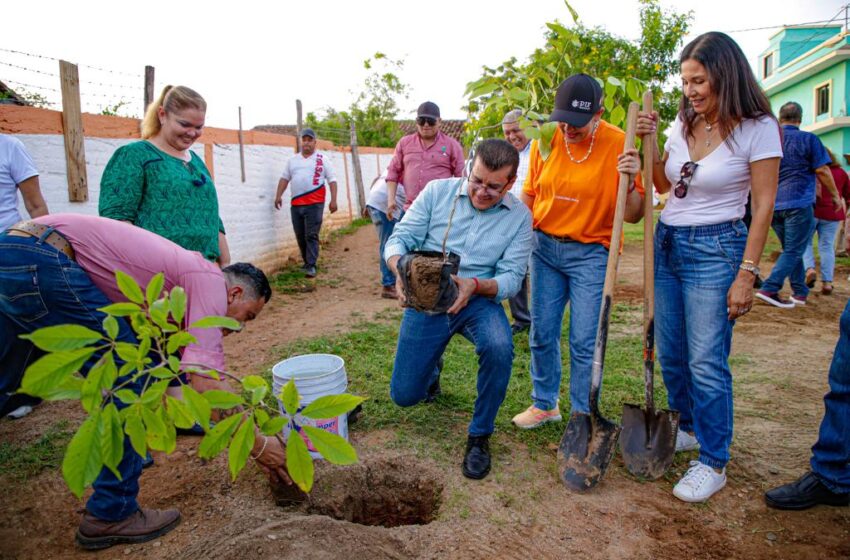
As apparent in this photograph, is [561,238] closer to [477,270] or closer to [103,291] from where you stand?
[477,270]

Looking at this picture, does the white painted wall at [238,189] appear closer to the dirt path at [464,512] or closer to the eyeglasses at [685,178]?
the dirt path at [464,512]

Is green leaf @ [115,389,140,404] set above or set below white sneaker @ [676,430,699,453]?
above

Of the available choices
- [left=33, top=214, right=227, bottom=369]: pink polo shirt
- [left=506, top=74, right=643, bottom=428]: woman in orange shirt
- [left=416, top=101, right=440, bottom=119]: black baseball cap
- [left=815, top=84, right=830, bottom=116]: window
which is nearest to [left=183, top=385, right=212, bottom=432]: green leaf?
[left=33, top=214, right=227, bottom=369]: pink polo shirt

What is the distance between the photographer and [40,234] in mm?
2096

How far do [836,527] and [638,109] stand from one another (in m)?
2.00

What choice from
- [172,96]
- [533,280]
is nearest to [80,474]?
[172,96]

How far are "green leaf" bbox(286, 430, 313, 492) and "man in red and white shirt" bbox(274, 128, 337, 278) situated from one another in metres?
6.58

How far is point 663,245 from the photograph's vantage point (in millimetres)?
2695

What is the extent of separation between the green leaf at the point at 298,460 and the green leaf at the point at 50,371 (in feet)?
1.57

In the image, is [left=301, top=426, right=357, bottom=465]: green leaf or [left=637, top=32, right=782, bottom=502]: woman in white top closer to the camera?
[left=301, top=426, right=357, bottom=465]: green leaf

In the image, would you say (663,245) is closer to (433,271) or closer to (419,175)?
(433,271)

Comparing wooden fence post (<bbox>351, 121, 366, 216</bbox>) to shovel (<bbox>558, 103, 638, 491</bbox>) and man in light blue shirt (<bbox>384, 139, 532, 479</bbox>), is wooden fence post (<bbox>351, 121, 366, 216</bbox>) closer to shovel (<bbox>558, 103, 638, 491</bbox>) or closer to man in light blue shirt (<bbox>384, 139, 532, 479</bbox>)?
man in light blue shirt (<bbox>384, 139, 532, 479</bbox>)

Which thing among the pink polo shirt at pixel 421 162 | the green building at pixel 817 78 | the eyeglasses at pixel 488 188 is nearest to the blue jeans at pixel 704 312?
the eyeglasses at pixel 488 188

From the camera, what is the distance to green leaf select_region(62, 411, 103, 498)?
1202 mm
